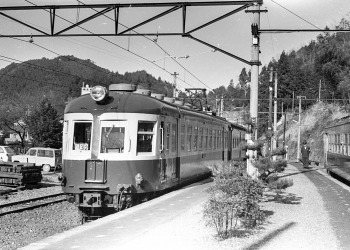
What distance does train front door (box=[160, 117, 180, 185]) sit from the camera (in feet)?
42.9

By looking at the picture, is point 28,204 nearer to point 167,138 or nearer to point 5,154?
point 167,138

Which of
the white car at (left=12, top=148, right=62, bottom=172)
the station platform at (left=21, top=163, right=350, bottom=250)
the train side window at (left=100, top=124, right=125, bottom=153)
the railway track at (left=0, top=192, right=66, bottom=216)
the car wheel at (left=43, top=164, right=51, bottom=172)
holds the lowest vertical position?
Result: the railway track at (left=0, top=192, right=66, bottom=216)

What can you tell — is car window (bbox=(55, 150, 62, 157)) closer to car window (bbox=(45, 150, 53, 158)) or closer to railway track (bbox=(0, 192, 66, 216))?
car window (bbox=(45, 150, 53, 158))

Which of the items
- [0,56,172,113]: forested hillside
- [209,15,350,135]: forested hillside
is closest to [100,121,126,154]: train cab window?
[209,15,350,135]: forested hillside

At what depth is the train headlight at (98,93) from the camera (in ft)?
39.7

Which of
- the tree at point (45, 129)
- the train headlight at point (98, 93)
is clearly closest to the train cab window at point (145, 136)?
the train headlight at point (98, 93)

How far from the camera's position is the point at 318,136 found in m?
76.4

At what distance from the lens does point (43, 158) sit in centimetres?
3069

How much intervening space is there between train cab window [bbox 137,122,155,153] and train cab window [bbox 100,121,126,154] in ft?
1.44

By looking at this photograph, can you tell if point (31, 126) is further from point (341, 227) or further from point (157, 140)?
point (341, 227)

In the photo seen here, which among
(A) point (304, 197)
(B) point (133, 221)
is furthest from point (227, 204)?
(A) point (304, 197)

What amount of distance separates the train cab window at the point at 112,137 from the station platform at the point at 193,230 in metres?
1.60

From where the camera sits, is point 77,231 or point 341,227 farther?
point 341,227

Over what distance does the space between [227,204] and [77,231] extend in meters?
2.67
